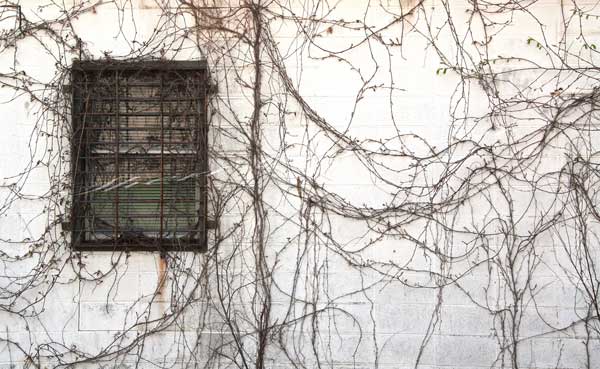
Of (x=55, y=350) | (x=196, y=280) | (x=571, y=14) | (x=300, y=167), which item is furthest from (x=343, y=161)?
(x=55, y=350)

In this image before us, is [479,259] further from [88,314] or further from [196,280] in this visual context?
[88,314]

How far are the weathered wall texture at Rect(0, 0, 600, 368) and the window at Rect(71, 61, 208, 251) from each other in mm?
106

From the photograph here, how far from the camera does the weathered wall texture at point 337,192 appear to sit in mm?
4645

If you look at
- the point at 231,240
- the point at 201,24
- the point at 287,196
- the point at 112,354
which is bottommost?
the point at 112,354

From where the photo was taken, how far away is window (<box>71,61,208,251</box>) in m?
4.70

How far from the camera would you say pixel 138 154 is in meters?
4.75

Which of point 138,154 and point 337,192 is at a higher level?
point 138,154

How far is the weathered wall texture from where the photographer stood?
15.2ft

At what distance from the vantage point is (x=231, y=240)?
15.4 feet

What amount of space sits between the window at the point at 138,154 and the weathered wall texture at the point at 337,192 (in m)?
0.11

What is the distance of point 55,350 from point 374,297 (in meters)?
2.27

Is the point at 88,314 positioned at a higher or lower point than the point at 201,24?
lower

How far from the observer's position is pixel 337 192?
15.4 ft

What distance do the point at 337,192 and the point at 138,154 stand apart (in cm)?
143
